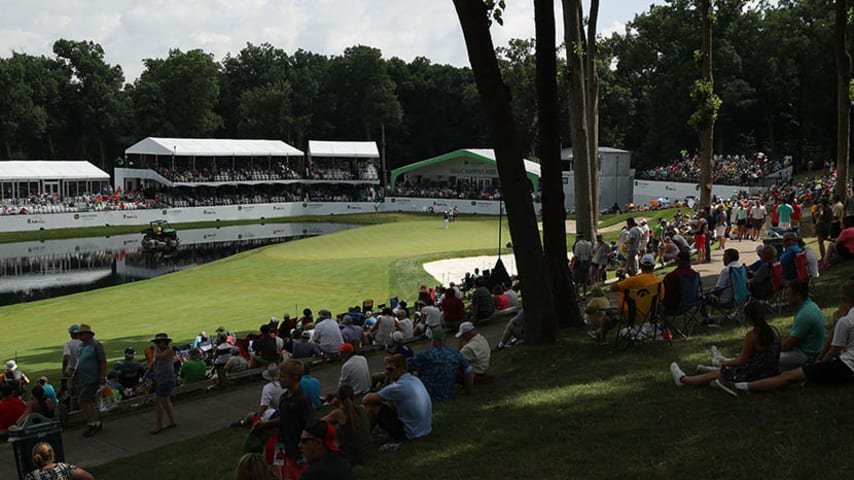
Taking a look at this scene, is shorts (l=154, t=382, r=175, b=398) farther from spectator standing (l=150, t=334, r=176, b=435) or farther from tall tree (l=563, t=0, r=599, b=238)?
tall tree (l=563, t=0, r=599, b=238)

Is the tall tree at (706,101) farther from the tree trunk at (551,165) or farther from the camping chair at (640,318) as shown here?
the camping chair at (640,318)

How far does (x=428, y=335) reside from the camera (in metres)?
15.0

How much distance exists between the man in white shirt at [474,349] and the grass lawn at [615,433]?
0.88 ft

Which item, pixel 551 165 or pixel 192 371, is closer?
pixel 192 371

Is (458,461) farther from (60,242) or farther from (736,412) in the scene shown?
(60,242)

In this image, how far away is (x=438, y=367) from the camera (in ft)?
30.3

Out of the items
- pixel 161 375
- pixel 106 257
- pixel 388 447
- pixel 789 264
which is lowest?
pixel 106 257

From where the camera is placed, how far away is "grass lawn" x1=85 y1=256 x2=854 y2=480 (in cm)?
641

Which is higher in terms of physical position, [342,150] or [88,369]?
[342,150]

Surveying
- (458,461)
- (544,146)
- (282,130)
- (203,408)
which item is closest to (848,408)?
(458,461)

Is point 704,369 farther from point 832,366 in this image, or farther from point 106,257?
point 106,257

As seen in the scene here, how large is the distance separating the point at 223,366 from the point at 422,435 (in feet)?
19.9

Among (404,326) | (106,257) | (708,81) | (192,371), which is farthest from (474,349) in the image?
(106,257)

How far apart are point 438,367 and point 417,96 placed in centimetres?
7936
